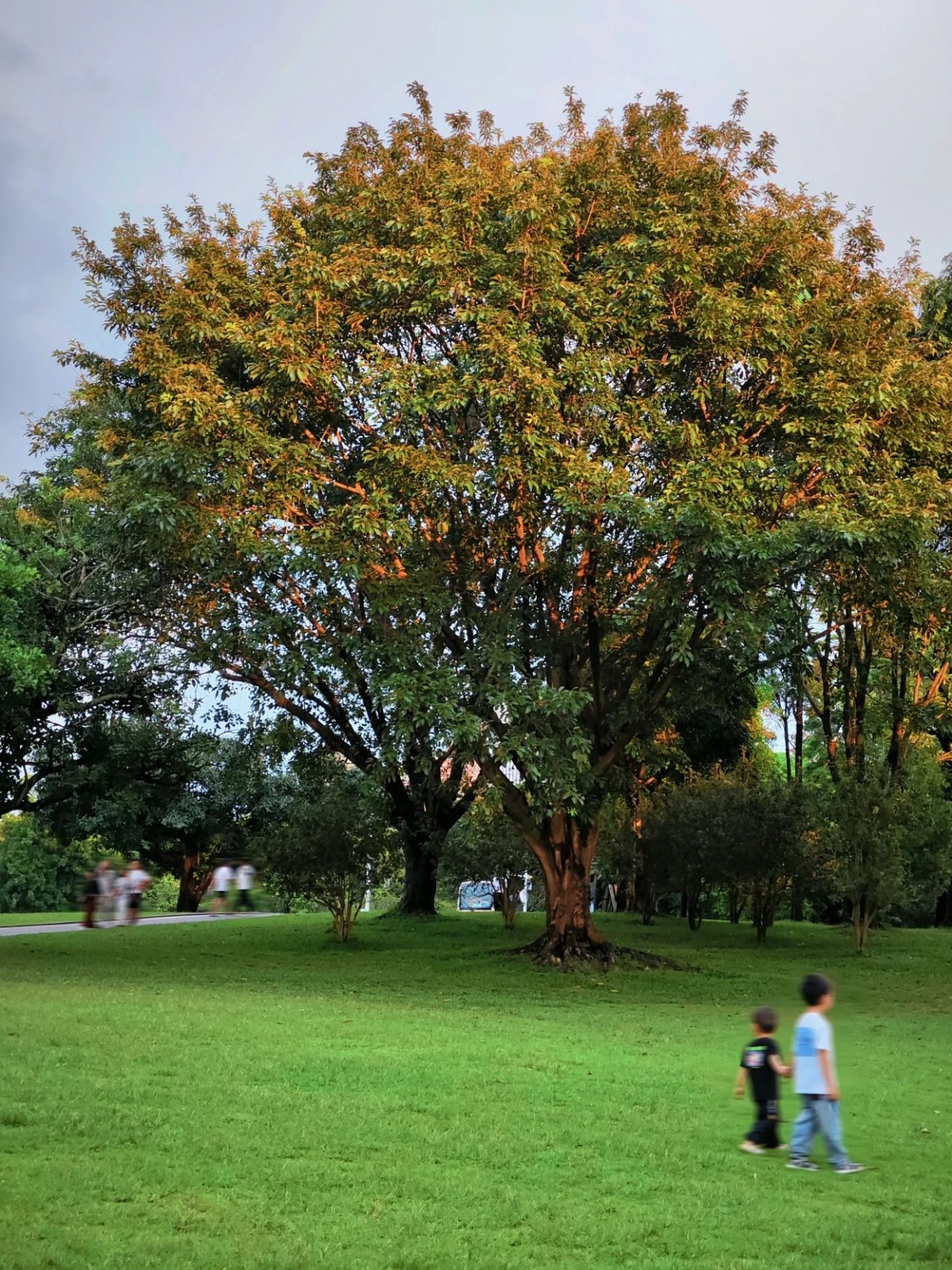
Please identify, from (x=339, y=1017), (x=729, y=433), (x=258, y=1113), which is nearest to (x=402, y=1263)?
(x=258, y=1113)

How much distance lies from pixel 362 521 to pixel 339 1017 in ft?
23.4

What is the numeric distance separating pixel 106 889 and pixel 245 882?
351 cm

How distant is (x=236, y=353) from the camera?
20.9 metres

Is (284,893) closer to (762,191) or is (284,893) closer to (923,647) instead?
(923,647)

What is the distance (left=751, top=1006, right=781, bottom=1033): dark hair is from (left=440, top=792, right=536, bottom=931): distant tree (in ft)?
77.4

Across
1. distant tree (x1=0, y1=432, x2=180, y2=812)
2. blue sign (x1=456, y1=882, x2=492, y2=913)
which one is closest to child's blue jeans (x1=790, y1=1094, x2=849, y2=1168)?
distant tree (x1=0, y1=432, x2=180, y2=812)

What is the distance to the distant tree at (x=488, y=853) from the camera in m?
31.0

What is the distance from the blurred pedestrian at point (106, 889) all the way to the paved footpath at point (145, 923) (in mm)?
428

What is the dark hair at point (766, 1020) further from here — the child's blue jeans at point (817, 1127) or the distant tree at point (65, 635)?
the distant tree at point (65, 635)

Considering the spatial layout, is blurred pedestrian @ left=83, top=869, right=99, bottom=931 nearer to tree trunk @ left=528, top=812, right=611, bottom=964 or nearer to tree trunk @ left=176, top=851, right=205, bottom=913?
tree trunk @ left=528, top=812, right=611, bottom=964

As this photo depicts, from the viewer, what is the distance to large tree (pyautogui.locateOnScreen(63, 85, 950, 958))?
61.6 feet

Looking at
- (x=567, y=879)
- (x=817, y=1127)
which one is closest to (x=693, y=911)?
(x=567, y=879)

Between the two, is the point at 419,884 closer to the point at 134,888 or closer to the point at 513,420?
the point at 134,888

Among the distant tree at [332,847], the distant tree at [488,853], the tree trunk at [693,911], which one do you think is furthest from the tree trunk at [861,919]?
the distant tree at [332,847]
